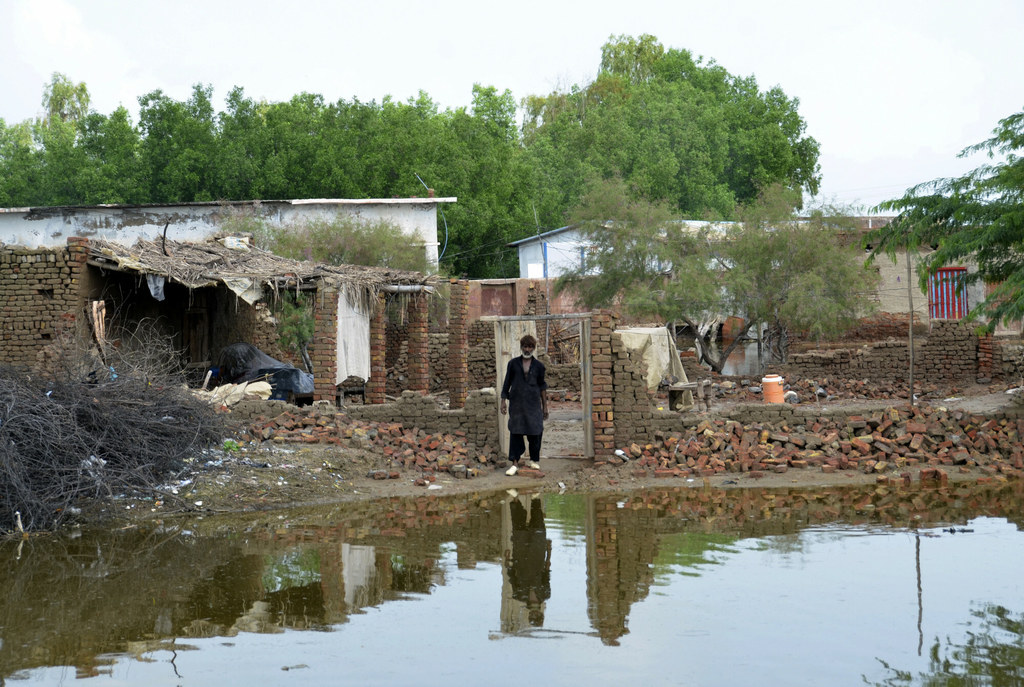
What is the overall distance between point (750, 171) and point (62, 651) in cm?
3977

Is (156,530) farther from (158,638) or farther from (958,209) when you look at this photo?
(958,209)

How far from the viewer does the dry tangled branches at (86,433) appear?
29.1ft

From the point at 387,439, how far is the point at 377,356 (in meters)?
4.59

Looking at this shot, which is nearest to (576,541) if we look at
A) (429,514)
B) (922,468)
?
(429,514)

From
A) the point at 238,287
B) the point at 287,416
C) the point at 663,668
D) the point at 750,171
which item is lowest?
the point at 663,668

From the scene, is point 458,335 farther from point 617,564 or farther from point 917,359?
point 617,564

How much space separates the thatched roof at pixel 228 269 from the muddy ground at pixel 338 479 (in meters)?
4.59

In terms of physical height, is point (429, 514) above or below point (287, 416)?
below

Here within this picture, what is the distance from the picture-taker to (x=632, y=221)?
73.8ft

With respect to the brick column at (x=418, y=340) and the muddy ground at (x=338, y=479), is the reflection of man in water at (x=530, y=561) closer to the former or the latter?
the muddy ground at (x=338, y=479)

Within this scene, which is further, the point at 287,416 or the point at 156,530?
the point at 287,416

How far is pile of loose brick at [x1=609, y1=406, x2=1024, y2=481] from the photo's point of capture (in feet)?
38.3

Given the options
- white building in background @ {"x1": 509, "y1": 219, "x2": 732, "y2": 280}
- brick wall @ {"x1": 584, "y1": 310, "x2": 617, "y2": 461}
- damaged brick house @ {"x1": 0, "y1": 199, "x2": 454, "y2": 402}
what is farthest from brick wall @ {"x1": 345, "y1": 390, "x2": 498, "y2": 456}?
white building in background @ {"x1": 509, "y1": 219, "x2": 732, "y2": 280}

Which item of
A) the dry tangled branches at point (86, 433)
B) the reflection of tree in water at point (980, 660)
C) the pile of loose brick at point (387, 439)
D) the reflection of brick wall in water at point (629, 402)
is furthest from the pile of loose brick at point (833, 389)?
the reflection of tree in water at point (980, 660)
